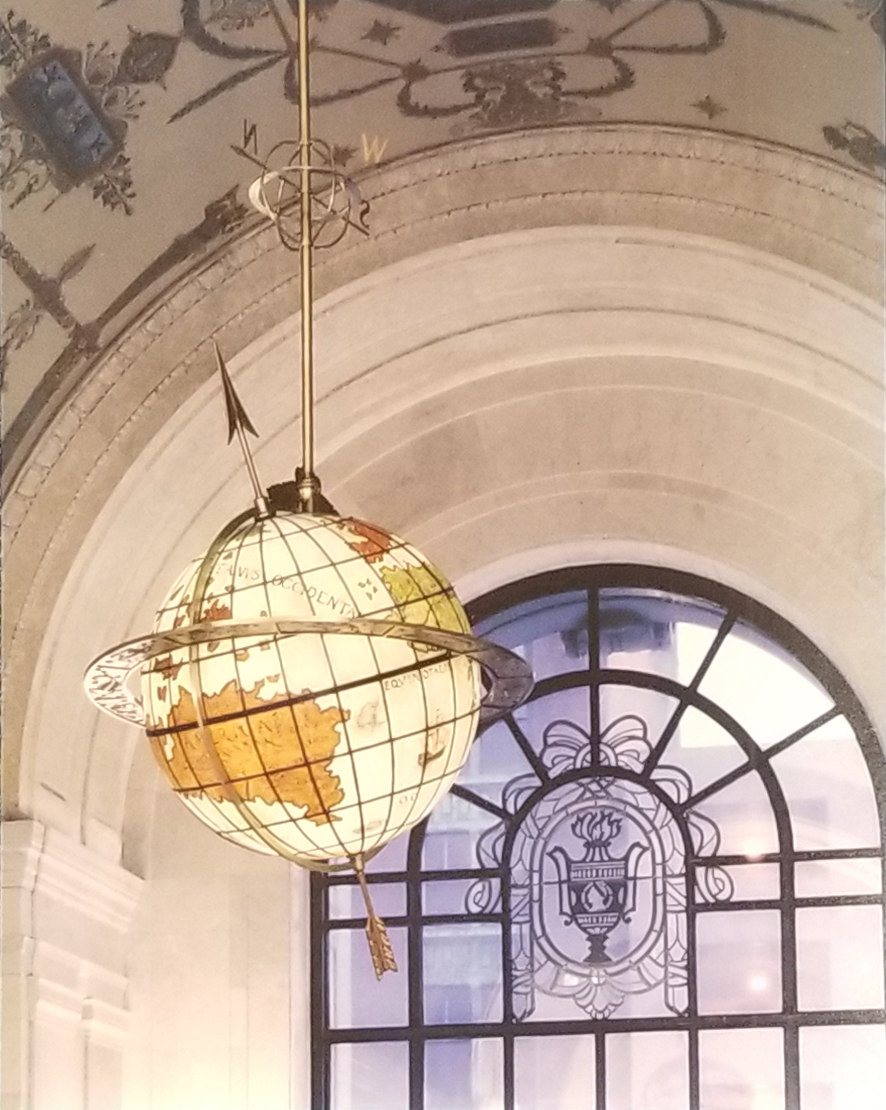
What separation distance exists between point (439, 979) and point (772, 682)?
6.43 ft

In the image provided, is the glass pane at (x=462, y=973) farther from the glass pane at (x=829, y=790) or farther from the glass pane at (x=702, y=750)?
the glass pane at (x=829, y=790)

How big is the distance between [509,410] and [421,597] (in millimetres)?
3827

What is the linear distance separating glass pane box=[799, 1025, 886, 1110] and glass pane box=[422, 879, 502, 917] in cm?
143

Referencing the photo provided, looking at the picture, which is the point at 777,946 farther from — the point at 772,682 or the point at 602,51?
the point at 602,51

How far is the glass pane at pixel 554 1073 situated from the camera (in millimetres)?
7707

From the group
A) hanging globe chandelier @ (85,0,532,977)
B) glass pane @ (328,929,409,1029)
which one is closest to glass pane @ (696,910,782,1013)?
glass pane @ (328,929,409,1029)

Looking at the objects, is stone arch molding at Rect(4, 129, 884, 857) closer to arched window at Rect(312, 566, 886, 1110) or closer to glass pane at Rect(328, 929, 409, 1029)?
arched window at Rect(312, 566, 886, 1110)

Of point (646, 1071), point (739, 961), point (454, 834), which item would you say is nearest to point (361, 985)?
point (454, 834)

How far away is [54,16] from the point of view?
236 inches

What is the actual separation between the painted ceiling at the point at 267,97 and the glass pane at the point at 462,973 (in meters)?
2.94

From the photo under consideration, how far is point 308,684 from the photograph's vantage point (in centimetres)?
394

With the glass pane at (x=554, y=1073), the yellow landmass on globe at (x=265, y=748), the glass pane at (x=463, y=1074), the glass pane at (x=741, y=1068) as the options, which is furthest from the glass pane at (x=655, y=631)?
the yellow landmass on globe at (x=265, y=748)

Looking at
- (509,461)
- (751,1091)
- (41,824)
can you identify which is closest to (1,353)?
(41,824)

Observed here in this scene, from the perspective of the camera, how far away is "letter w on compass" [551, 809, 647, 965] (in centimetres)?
784
